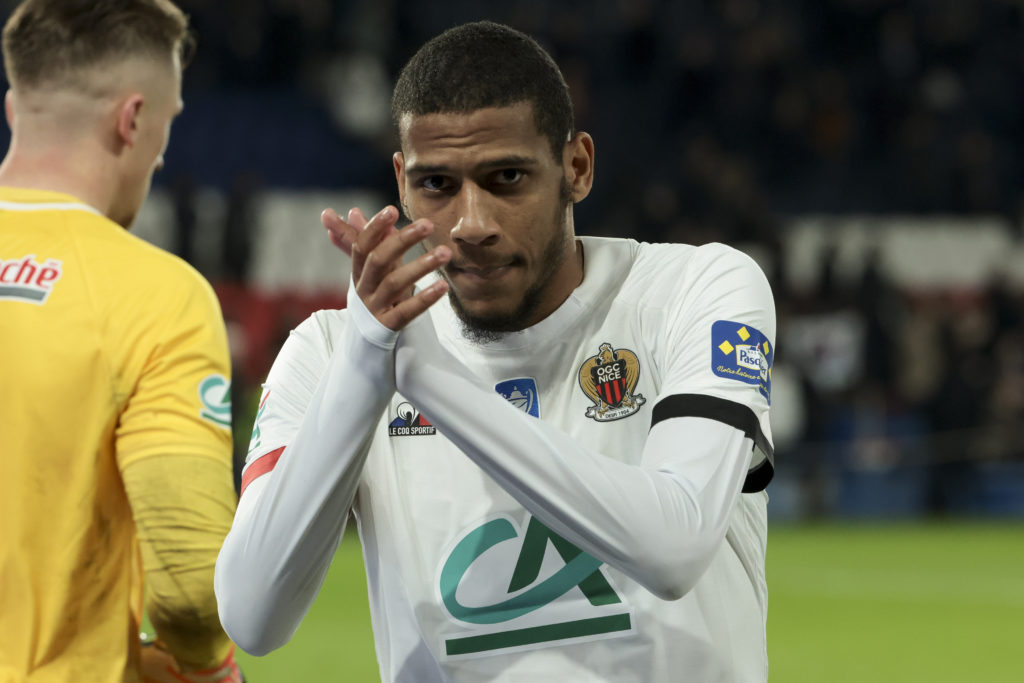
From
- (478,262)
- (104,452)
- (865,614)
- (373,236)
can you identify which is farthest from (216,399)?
(865,614)

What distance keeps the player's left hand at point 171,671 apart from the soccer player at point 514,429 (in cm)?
31

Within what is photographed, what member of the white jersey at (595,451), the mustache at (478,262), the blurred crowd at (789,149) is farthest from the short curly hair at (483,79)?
the blurred crowd at (789,149)

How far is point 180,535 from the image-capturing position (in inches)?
104

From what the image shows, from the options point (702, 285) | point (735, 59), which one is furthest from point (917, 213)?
point (702, 285)

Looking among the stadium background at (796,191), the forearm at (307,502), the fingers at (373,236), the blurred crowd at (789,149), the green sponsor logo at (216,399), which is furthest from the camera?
the blurred crowd at (789,149)

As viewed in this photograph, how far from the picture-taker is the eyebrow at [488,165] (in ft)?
8.48

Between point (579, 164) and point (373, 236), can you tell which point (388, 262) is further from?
point (579, 164)

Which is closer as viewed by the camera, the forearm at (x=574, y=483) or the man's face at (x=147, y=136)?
the forearm at (x=574, y=483)

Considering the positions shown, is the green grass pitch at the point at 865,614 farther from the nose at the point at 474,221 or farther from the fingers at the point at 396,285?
the fingers at the point at 396,285

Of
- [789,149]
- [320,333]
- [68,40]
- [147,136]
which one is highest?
[789,149]

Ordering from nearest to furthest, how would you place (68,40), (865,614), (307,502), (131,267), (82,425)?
1. (307,502)
2. (82,425)
3. (131,267)
4. (68,40)
5. (865,614)

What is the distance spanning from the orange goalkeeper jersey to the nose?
1.89ft

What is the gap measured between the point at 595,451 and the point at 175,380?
2.73 feet

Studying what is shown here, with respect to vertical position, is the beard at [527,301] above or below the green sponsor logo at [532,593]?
above
